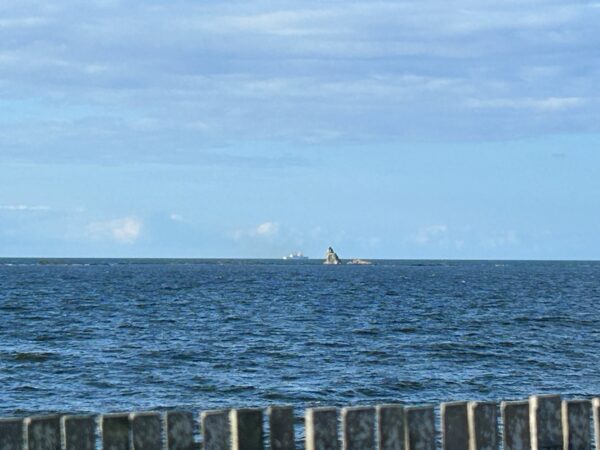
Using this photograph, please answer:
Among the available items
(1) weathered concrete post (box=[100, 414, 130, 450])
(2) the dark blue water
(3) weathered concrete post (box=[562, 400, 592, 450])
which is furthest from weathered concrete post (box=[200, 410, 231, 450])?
(2) the dark blue water

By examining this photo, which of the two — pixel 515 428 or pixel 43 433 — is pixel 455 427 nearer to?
pixel 515 428

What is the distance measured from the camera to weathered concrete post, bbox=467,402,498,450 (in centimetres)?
824

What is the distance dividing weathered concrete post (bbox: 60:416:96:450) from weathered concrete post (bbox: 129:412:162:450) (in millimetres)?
291

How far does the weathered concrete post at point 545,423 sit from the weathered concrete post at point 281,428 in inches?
71.8

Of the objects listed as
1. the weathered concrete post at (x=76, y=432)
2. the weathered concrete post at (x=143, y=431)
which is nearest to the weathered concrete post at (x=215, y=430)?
the weathered concrete post at (x=143, y=431)

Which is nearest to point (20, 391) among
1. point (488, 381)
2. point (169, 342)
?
point (488, 381)

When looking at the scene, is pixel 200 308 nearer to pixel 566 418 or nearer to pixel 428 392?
pixel 428 392

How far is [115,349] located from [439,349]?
12471 millimetres

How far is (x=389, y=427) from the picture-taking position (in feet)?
26.6

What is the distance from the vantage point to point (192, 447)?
7.97 meters

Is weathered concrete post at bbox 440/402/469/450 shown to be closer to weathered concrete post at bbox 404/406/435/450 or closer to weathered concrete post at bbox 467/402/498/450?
weathered concrete post at bbox 467/402/498/450

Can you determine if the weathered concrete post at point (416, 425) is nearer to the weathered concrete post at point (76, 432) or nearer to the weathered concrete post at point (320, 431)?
the weathered concrete post at point (320, 431)

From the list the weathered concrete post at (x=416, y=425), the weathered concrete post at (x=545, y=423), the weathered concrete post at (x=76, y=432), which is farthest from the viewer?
the weathered concrete post at (x=545, y=423)

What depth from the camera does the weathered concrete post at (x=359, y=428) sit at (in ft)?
26.3
